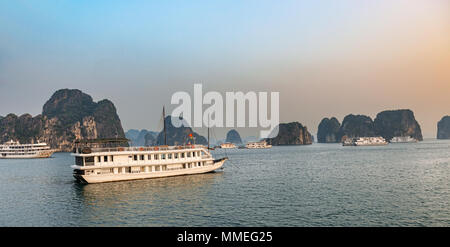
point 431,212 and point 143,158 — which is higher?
point 143,158

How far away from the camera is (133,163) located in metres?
49.1

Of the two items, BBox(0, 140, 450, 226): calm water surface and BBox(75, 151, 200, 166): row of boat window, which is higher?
BBox(75, 151, 200, 166): row of boat window

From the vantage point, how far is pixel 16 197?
3900cm

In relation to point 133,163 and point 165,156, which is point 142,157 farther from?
point 165,156

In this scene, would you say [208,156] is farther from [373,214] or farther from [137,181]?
[373,214]

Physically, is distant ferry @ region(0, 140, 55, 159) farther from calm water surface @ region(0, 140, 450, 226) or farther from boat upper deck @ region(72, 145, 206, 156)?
boat upper deck @ region(72, 145, 206, 156)

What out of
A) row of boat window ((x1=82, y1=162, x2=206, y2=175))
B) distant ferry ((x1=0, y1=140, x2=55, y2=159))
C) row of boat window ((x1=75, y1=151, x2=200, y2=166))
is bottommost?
distant ferry ((x1=0, y1=140, x2=55, y2=159))

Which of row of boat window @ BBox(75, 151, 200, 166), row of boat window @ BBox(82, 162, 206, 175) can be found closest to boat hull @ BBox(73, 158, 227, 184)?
row of boat window @ BBox(82, 162, 206, 175)

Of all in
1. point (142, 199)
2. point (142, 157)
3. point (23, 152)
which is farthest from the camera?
point (23, 152)

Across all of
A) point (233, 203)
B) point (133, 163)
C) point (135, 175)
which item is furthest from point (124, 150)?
point (233, 203)

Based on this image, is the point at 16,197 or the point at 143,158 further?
the point at 143,158

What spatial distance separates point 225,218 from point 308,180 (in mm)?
26181

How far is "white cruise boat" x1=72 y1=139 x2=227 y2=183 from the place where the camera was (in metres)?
46.4
